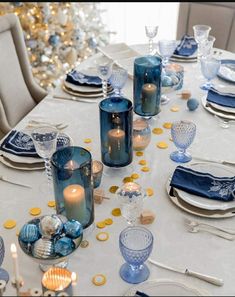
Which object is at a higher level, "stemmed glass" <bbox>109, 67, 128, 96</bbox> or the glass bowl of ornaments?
the glass bowl of ornaments

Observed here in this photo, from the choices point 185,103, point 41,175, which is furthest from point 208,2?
point 41,175

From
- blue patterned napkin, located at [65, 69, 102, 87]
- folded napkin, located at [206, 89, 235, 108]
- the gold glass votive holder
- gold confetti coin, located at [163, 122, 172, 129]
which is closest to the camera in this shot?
the gold glass votive holder

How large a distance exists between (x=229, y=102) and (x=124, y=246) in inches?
35.8

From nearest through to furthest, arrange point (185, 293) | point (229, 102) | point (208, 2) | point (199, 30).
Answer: point (185, 293) < point (229, 102) < point (199, 30) < point (208, 2)

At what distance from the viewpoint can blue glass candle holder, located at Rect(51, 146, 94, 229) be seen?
3.39 feet

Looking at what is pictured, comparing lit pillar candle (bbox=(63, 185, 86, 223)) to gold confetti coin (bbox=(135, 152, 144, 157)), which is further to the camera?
gold confetti coin (bbox=(135, 152, 144, 157))

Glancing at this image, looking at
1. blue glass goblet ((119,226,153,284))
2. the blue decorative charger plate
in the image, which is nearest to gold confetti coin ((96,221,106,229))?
blue glass goblet ((119,226,153,284))

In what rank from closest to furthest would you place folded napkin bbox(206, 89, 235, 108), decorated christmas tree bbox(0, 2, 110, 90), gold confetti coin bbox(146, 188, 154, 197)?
1. gold confetti coin bbox(146, 188, 154, 197)
2. folded napkin bbox(206, 89, 235, 108)
3. decorated christmas tree bbox(0, 2, 110, 90)

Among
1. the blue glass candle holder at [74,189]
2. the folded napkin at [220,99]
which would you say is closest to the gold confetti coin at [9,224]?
the blue glass candle holder at [74,189]

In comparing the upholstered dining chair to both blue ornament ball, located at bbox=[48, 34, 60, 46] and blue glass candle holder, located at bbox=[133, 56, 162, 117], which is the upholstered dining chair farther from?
blue ornament ball, located at bbox=[48, 34, 60, 46]

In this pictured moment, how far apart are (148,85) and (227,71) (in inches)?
21.3

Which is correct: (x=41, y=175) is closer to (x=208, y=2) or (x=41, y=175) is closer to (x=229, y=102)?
(x=229, y=102)

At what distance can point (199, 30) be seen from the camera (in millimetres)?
1903

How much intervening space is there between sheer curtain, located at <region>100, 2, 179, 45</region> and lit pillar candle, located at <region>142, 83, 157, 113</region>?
81.1 inches
